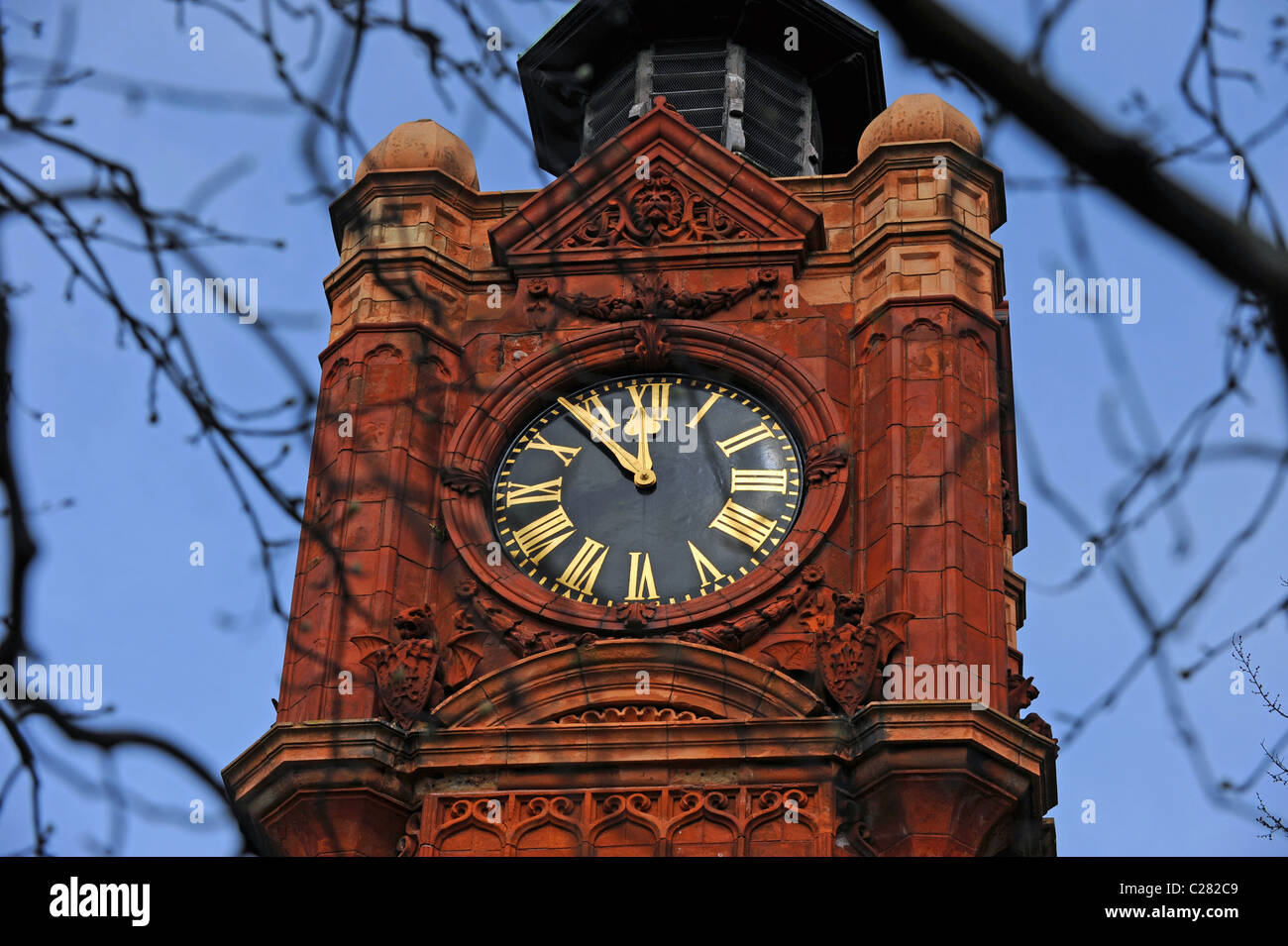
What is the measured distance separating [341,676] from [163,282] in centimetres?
1264

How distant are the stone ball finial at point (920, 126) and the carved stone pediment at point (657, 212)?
1317 millimetres

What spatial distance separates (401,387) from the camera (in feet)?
87.5

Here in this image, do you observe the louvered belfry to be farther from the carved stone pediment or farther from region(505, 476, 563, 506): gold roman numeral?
region(505, 476, 563, 506): gold roman numeral

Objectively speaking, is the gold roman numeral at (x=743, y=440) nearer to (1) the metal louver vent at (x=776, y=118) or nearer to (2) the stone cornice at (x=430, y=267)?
(2) the stone cornice at (x=430, y=267)

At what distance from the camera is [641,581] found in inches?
989

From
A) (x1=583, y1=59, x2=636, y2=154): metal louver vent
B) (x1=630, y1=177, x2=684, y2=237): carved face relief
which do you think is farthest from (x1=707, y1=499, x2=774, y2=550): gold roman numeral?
(x1=583, y1=59, x2=636, y2=154): metal louver vent

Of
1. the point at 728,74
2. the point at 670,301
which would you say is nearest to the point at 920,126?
the point at 670,301

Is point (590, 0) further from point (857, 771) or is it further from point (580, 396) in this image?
point (857, 771)

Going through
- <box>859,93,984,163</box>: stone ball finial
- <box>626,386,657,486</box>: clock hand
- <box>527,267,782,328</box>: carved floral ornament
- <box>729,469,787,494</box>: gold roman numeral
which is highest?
<box>859,93,984,163</box>: stone ball finial

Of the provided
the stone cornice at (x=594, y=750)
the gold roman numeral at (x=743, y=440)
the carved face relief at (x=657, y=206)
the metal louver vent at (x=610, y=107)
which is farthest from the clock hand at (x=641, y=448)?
the metal louver vent at (x=610, y=107)

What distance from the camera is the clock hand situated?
1011 inches

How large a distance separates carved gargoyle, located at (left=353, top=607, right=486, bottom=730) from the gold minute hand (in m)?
2.22

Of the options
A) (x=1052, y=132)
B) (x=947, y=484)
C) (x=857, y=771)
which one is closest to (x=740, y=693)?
(x=857, y=771)

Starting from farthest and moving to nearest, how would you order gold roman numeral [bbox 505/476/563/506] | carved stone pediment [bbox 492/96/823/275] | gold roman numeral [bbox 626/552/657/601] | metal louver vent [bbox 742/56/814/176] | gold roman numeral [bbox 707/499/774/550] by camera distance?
metal louver vent [bbox 742/56/814/176] → carved stone pediment [bbox 492/96/823/275] → gold roman numeral [bbox 505/476/563/506] → gold roman numeral [bbox 707/499/774/550] → gold roman numeral [bbox 626/552/657/601]
